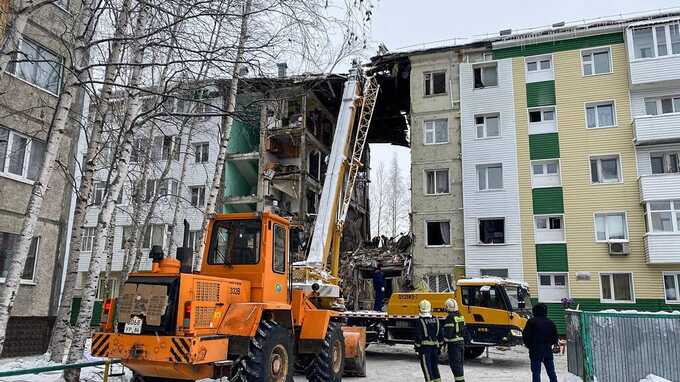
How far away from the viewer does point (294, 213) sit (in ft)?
97.2

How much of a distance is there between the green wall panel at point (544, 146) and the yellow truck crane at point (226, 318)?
17653 millimetres

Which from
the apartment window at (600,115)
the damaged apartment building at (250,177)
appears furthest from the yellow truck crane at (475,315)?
the apartment window at (600,115)

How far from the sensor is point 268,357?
8.04 meters

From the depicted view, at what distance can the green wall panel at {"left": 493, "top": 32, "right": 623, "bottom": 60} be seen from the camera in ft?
83.4

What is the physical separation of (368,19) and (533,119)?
20487 mm

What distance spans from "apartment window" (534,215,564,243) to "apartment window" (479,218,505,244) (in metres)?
1.58

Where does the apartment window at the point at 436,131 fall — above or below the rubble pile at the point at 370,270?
above

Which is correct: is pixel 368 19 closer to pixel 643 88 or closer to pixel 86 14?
pixel 86 14

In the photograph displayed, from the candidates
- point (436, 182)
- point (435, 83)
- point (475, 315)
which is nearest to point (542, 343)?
point (475, 315)

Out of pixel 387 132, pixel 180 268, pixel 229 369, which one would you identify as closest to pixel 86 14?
pixel 180 268

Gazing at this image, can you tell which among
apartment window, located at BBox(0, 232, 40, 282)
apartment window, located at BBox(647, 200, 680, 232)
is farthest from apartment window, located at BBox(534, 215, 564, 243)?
apartment window, located at BBox(0, 232, 40, 282)

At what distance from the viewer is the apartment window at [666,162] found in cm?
2375

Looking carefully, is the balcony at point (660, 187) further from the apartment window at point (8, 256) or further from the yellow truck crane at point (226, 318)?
the apartment window at point (8, 256)

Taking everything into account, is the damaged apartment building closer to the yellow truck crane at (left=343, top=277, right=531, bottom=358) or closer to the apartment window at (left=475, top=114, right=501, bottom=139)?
the apartment window at (left=475, top=114, right=501, bottom=139)
